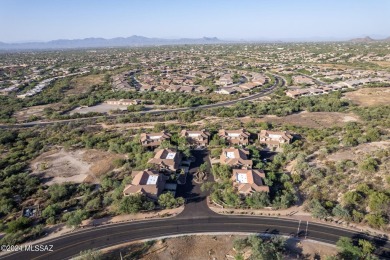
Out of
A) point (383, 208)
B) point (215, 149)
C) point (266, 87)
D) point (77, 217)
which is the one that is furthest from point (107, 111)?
point (383, 208)

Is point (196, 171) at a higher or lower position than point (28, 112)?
lower

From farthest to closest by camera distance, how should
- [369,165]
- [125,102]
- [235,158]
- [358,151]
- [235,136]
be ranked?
[125,102] → [235,136] → [358,151] → [235,158] → [369,165]

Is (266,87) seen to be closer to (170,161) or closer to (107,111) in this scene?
(107,111)

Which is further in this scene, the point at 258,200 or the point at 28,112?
the point at 28,112

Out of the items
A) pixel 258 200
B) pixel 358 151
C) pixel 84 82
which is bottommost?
pixel 258 200

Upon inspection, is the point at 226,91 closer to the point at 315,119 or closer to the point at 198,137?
the point at 315,119

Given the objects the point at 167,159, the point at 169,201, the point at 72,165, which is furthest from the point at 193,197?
the point at 72,165
